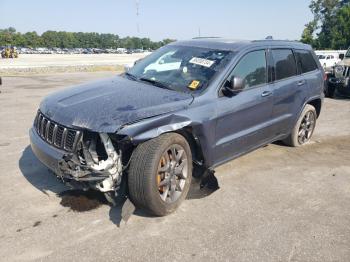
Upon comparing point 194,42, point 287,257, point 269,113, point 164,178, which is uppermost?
point 194,42

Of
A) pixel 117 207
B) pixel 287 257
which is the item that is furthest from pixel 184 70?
pixel 287 257

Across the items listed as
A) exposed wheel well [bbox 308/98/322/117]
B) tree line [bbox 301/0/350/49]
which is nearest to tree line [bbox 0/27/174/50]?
tree line [bbox 301/0/350/49]

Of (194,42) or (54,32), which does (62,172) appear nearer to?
(194,42)

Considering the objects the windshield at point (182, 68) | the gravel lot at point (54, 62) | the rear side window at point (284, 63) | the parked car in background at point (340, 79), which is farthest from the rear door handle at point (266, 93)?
the gravel lot at point (54, 62)

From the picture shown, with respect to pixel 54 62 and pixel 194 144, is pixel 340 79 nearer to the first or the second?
pixel 194 144

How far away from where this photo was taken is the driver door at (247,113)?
4.43 meters

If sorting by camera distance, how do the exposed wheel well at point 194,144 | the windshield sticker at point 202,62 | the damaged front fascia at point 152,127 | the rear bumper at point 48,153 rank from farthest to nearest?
the windshield sticker at point 202,62 → the exposed wheel well at point 194,144 → the rear bumper at point 48,153 → the damaged front fascia at point 152,127

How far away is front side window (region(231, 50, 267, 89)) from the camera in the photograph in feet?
15.4

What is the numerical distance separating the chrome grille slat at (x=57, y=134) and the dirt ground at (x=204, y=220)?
2.42 ft

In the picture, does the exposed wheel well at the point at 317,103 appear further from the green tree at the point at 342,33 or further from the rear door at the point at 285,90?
the green tree at the point at 342,33

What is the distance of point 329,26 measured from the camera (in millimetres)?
85125

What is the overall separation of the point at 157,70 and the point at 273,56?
1.68 m

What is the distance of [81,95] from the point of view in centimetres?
427

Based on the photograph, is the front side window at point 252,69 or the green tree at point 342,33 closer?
the front side window at point 252,69
